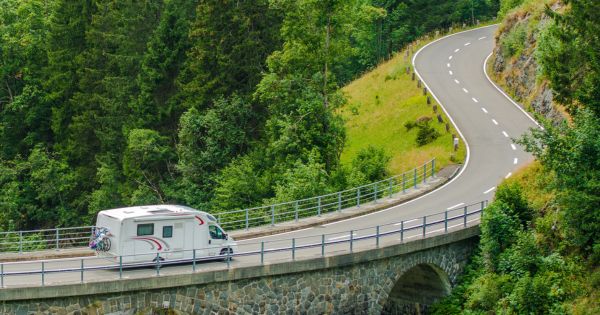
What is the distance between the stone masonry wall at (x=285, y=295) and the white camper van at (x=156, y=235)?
1.64 meters

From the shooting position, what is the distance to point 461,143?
52000 mm

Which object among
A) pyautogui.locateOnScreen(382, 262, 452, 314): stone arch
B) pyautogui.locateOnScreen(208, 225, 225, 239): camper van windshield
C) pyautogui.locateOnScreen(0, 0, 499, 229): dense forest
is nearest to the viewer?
pyautogui.locateOnScreen(208, 225, 225, 239): camper van windshield

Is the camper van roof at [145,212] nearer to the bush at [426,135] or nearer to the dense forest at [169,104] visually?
the dense forest at [169,104]

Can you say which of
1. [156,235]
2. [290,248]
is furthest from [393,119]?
[156,235]

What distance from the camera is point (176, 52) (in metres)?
58.8

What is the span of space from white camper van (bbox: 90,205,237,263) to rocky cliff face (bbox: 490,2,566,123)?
2578cm

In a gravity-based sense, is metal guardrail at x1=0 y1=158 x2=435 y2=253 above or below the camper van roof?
below

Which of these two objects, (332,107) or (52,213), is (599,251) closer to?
(332,107)

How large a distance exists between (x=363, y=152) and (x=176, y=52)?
15803 millimetres

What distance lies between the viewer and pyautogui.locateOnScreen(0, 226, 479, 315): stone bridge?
2845cm

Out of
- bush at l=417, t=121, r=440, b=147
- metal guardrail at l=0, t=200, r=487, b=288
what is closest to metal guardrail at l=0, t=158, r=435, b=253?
metal guardrail at l=0, t=200, r=487, b=288

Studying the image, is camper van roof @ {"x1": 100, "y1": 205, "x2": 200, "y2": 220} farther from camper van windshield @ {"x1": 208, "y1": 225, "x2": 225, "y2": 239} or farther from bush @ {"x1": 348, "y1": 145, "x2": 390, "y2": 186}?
bush @ {"x1": 348, "y1": 145, "x2": 390, "y2": 186}

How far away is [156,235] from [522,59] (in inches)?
1397

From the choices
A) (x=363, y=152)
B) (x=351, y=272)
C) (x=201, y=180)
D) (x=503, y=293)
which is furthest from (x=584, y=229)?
(x=201, y=180)
